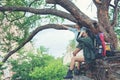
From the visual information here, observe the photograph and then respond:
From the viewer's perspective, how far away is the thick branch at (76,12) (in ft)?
42.4

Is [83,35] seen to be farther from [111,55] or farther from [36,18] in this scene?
[36,18]

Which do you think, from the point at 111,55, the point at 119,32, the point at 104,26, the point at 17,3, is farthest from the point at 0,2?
the point at 119,32

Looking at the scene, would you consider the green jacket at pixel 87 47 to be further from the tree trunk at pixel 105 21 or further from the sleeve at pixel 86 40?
the tree trunk at pixel 105 21

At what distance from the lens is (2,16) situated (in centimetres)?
1783

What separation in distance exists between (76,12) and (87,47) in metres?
1.44

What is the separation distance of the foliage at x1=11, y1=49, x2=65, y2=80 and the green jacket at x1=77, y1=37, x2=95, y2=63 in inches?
872

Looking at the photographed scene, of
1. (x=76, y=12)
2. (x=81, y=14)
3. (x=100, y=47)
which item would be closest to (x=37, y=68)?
(x=81, y=14)

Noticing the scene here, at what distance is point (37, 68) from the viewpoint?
35.3 metres

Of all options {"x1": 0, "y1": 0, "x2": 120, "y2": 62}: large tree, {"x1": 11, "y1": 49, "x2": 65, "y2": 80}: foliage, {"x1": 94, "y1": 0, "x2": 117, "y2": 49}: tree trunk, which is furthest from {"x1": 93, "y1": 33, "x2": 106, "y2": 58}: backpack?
{"x1": 11, "y1": 49, "x2": 65, "y2": 80}: foliage

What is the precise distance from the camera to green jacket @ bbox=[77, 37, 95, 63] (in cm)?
1204

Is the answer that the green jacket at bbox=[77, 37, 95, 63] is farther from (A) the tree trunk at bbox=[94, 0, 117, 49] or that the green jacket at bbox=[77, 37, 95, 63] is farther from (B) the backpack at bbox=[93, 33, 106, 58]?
(A) the tree trunk at bbox=[94, 0, 117, 49]

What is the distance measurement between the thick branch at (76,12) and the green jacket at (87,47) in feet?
3.94

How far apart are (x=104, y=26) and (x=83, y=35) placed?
10.2ft

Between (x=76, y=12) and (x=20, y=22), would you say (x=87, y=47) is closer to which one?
(x=76, y=12)
